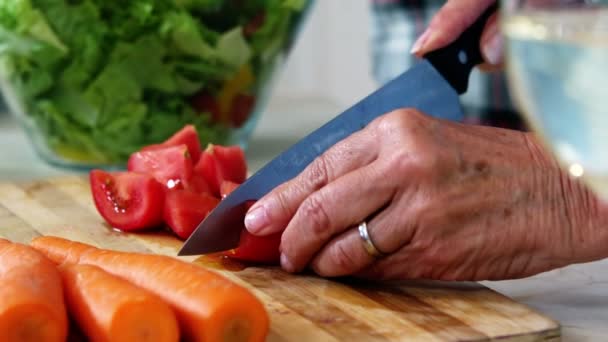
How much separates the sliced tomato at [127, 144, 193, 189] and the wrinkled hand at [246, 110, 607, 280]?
0.36 m

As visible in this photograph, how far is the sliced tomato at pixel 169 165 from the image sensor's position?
1.51m

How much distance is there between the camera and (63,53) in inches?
72.4

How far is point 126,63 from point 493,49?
2.56 feet

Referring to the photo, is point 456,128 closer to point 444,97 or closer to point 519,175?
point 519,175

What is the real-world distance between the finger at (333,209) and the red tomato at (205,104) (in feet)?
2.59

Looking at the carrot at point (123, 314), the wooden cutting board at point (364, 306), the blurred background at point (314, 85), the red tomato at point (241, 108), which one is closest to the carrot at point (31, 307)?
the carrot at point (123, 314)

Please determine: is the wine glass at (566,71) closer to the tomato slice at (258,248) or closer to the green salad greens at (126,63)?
the tomato slice at (258,248)

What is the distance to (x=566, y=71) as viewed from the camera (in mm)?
563

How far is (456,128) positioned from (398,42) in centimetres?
141

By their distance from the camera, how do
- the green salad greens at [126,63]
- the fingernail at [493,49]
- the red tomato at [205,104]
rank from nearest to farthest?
the fingernail at [493,49] < the green salad greens at [126,63] < the red tomato at [205,104]

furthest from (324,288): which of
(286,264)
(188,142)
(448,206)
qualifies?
(188,142)

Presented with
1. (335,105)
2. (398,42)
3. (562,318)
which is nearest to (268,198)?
(562,318)

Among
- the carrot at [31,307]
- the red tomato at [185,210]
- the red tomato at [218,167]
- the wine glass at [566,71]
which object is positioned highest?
the wine glass at [566,71]

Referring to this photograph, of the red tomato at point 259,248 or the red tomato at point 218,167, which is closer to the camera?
the red tomato at point 259,248
